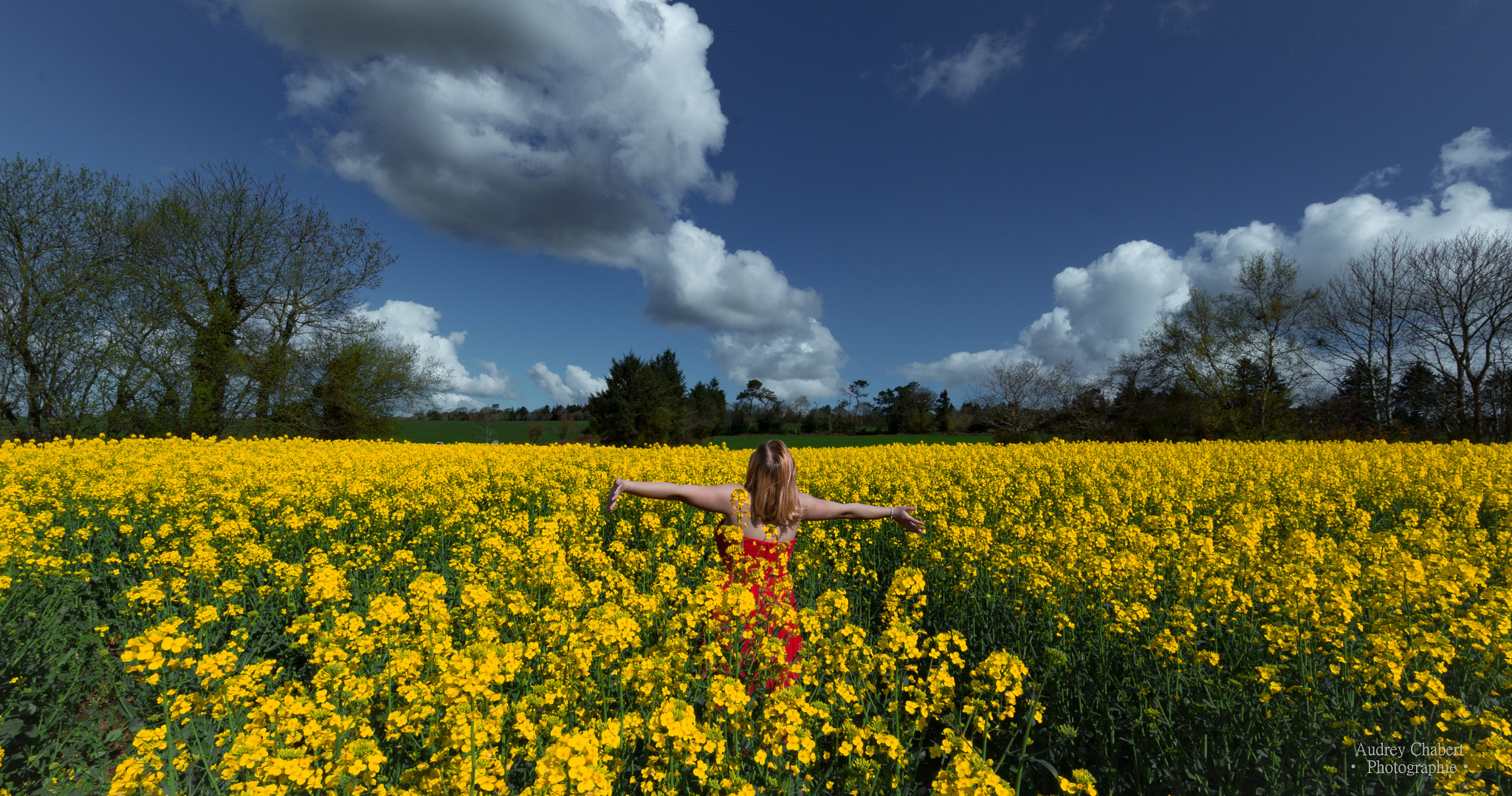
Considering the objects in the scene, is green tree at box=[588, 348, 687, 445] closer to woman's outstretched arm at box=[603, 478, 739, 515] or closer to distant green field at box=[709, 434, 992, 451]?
distant green field at box=[709, 434, 992, 451]

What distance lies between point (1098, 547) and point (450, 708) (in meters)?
4.95

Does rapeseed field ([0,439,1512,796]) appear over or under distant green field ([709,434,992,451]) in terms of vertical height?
under

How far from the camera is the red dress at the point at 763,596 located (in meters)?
2.87

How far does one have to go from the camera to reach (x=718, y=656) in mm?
2846

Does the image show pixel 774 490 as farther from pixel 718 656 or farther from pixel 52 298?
pixel 52 298

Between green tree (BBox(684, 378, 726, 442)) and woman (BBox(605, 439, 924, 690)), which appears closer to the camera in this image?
woman (BBox(605, 439, 924, 690))

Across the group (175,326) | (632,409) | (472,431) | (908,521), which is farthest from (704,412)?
(908,521)

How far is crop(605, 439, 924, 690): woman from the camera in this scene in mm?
3594

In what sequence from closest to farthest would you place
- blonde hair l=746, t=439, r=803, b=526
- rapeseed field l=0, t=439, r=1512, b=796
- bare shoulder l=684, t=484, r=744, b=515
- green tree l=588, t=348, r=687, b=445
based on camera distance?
rapeseed field l=0, t=439, r=1512, b=796, blonde hair l=746, t=439, r=803, b=526, bare shoulder l=684, t=484, r=744, b=515, green tree l=588, t=348, r=687, b=445

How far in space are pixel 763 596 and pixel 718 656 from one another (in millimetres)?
542

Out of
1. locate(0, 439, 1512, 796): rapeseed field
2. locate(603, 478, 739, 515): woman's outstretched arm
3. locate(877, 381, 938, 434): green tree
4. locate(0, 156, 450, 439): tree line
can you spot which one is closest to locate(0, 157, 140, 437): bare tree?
locate(0, 156, 450, 439): tree line

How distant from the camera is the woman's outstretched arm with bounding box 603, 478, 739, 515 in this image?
4266 millimetres

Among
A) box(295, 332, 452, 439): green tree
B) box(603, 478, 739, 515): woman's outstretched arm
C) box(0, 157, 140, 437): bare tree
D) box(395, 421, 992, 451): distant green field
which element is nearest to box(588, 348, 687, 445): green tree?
box(395, 421, 992, 451): distant green field

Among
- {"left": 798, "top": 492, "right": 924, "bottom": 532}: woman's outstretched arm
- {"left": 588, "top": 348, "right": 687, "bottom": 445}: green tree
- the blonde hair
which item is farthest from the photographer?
{"left": 588, "top": 348, "right": 687, "bottom": 445}: green tree
